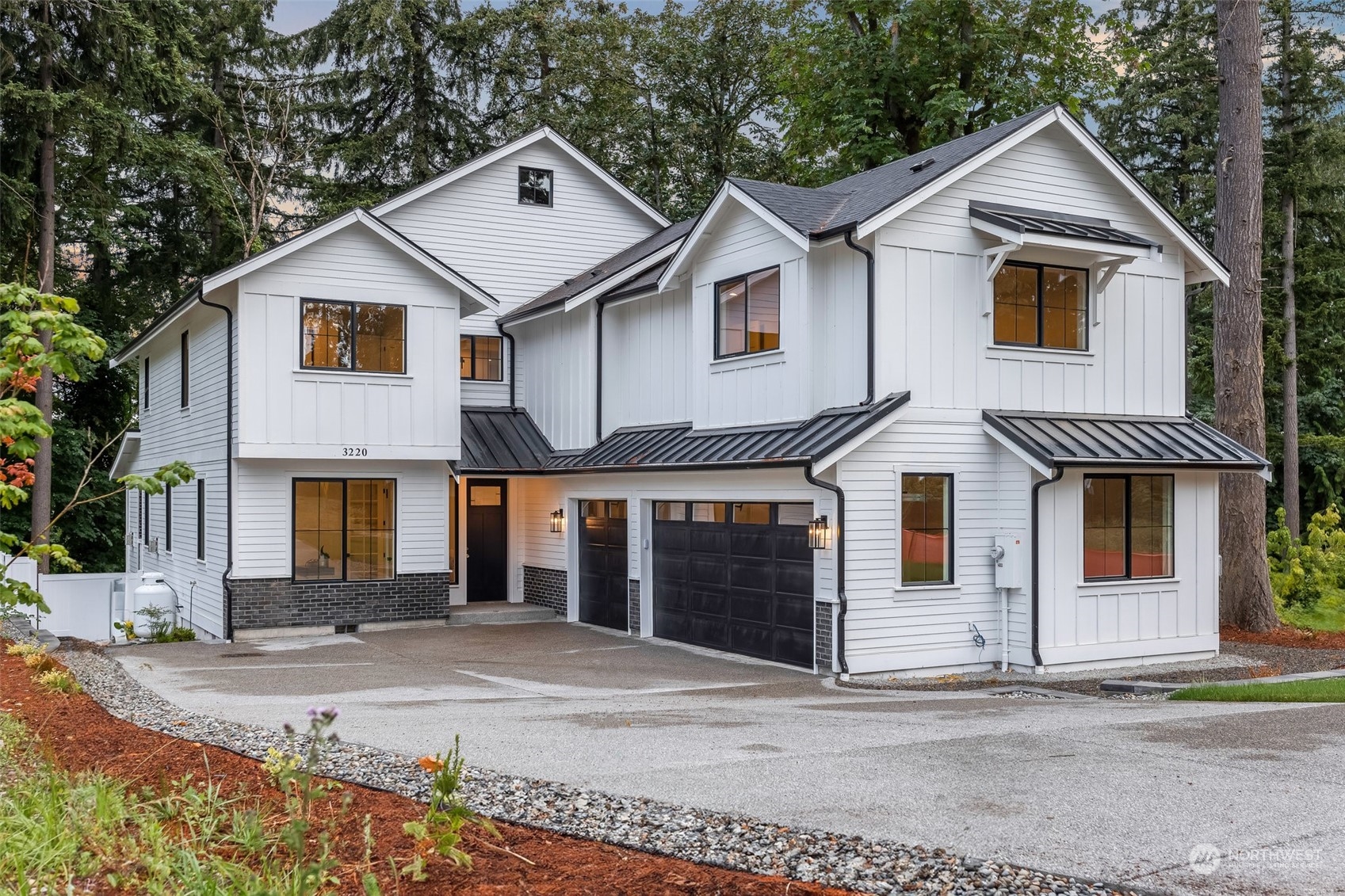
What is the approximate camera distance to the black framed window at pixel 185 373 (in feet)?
65.7

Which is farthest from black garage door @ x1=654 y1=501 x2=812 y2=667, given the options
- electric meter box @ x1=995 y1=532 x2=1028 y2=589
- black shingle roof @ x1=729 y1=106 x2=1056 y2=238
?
black shingle roof @ x1=729 y1=106 x2=1056 y2=238

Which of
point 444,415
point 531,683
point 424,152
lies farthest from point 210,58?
point 531,683

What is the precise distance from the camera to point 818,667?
44.2ft

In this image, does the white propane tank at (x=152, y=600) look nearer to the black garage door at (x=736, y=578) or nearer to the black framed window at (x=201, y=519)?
the black framed window at (x=201, y=519)

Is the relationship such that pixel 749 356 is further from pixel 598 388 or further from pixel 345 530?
pixel 345 530

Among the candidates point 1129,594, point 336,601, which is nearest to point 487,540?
point 336,601

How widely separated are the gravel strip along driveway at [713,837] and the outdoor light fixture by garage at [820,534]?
6568mm

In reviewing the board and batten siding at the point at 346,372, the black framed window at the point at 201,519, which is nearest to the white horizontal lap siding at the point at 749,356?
the board and batten siding at the point at 346,372

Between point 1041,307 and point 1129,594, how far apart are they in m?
3.70

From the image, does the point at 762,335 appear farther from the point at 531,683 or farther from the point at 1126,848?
the point at 1126,848

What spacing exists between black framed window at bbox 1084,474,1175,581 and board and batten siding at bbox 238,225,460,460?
9408 mm

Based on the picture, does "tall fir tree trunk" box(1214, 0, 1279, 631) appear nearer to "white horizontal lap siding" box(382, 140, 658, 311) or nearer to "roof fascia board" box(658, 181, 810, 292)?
"roof fascia board" box(658, 181, 810, 292)

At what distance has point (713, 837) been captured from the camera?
18.2 ft

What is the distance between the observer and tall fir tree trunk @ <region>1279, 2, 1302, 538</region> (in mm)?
26938
